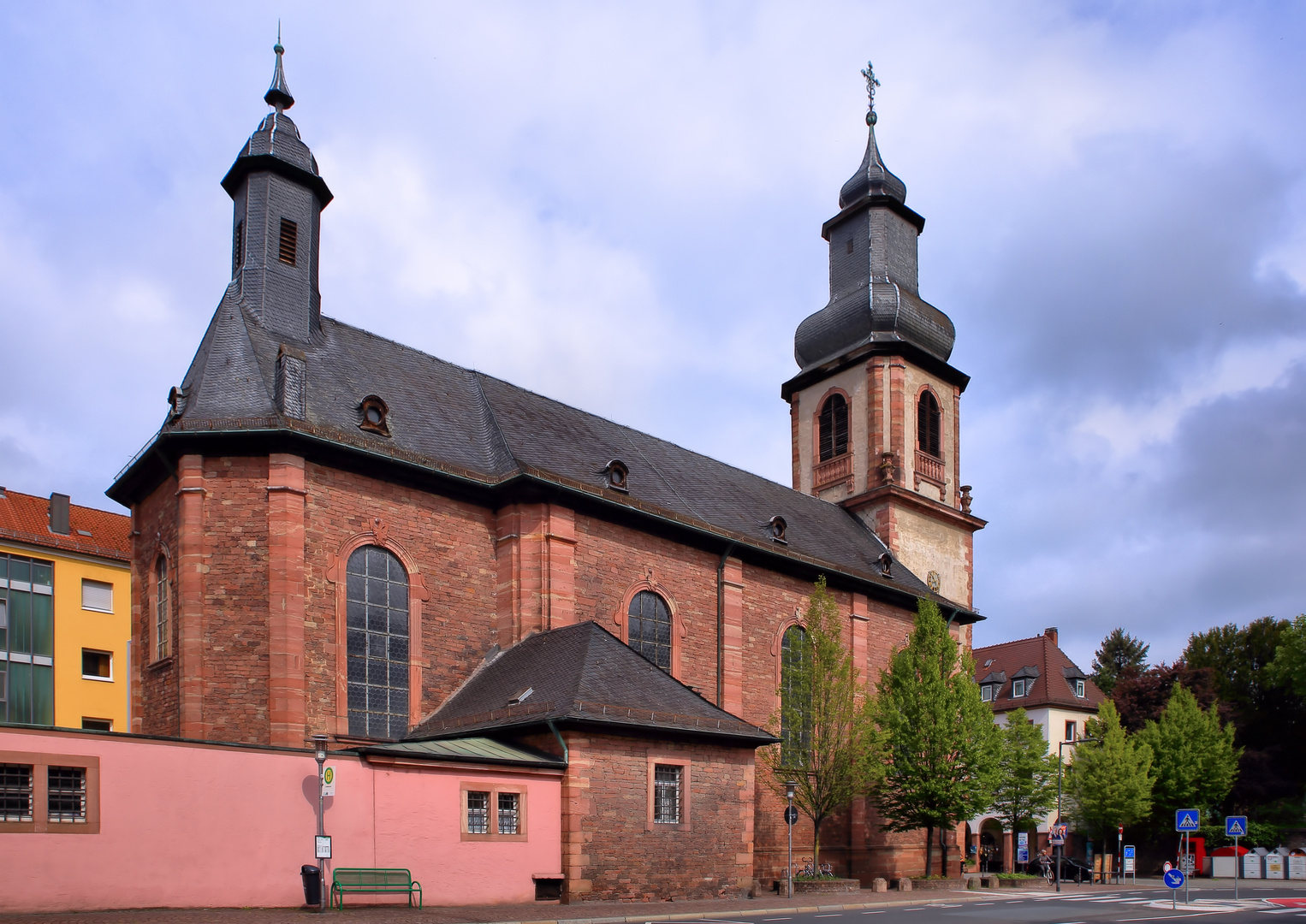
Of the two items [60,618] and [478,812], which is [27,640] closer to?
[60,618]

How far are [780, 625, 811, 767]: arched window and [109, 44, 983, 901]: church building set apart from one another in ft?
1.76

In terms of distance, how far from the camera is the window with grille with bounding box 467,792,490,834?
18.6 m

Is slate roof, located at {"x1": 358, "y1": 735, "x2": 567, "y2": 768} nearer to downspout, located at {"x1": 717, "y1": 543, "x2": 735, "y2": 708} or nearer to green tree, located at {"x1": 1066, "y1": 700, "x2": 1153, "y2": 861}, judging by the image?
downspout, located at {"x1": 717, "y1": 543, "x2": 735, "y2": 708}

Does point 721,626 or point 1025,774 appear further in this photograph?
point 1025,774

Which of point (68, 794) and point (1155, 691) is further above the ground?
point (68, 794)

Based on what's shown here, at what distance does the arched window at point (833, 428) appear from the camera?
1606 inches

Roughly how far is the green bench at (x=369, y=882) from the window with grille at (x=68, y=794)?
3651 millimetres

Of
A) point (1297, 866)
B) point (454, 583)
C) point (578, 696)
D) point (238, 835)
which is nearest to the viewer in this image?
point (238, 835)

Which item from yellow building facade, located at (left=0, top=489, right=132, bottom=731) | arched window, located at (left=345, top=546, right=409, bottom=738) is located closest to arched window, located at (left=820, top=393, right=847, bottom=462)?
arched window, located at (left=345, top=546, right=409, bottom=738)

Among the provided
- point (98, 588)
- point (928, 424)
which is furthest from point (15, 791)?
point (928, 424)

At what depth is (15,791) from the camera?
14.6 metres

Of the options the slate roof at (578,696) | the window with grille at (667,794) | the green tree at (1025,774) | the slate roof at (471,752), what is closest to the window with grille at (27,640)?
the slate roof at (578,696)

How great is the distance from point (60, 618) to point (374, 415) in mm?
21271

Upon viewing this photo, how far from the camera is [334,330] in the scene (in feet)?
86.5
